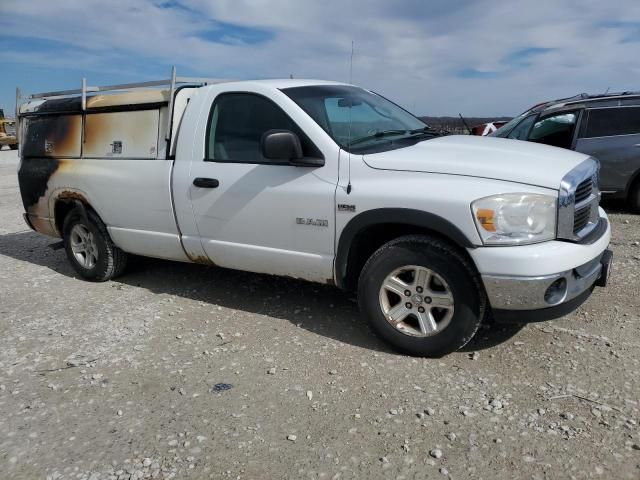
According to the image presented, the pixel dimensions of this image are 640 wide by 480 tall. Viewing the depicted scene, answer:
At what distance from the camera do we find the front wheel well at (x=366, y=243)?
362 cm

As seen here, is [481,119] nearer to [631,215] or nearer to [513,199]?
[631,215]

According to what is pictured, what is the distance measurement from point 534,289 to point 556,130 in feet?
19.2

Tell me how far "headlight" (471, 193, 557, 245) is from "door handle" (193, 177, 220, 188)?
2076mm

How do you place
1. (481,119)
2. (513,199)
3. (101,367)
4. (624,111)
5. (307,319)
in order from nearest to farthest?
(513,199)
(101,367)
(307,319)
(624,111)
(481,119)

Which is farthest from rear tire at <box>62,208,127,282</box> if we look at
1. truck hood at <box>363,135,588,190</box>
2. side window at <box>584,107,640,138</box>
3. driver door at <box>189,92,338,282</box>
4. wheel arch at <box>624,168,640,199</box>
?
wheel arch at <box>624,168,640,199</box>

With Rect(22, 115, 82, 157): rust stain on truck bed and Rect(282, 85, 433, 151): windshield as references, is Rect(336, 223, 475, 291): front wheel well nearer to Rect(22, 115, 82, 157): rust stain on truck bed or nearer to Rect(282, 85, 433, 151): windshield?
Rect(282, 85, 433, 151): windshield

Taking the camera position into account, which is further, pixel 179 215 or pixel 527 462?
pixel 179 215

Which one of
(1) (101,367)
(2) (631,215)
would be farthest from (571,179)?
(2) (631,215)

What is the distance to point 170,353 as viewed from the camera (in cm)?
392

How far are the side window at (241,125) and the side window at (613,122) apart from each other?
18.3 feet

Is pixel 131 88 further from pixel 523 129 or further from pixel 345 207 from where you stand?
pixel 523 129

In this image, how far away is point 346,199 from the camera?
145 inches

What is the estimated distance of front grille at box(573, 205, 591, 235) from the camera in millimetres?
3344

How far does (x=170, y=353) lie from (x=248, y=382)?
2.56ft
